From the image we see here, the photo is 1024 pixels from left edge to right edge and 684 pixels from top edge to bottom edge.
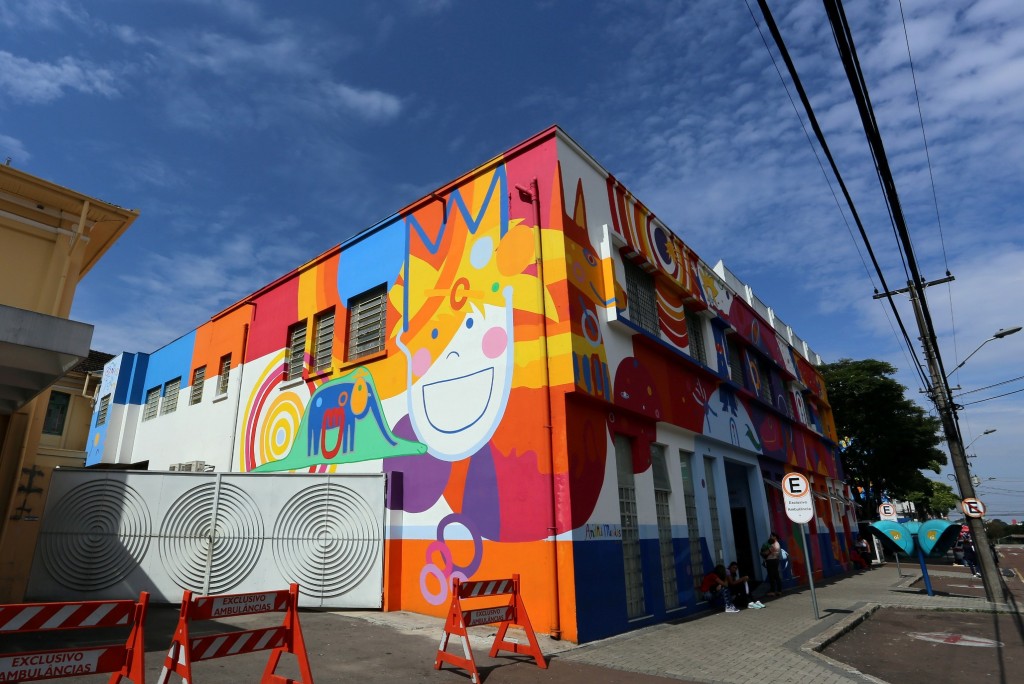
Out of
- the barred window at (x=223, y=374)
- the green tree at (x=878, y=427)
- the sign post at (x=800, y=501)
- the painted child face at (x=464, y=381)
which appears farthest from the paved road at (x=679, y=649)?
the green tree at (x=878, y=427)

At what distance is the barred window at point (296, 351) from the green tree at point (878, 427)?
106 feet

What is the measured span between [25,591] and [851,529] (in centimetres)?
3130

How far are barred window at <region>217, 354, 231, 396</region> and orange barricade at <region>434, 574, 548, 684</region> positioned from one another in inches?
512

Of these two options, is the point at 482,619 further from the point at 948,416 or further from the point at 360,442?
the point at 948,416

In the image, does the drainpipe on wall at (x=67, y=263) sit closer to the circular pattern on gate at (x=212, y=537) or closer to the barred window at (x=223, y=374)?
the circular pattern on gate at (x=212, y=537)

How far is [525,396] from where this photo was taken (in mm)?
10125

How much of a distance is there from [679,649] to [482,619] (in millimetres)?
3364

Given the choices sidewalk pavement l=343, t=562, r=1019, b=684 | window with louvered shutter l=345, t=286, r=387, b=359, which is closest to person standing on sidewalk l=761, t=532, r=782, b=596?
sidewalk pavement l=343, t=562, r=1019, b=684

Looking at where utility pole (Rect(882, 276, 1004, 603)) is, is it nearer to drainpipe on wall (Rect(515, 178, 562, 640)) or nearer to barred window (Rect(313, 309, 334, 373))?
drainpipe on wall (Rect(515, 178, 562, 640))

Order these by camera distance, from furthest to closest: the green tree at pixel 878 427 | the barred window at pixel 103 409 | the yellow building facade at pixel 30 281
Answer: the green tree at pixel 878 427
the barred window at pixel 103 409
the yellow building facade at pixel 30 281

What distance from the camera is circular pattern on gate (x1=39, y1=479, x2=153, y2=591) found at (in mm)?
10500

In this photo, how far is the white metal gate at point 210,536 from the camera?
10.7 metres

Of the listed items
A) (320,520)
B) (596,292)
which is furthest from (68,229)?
(596,292)

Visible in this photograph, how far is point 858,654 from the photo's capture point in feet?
28.9
